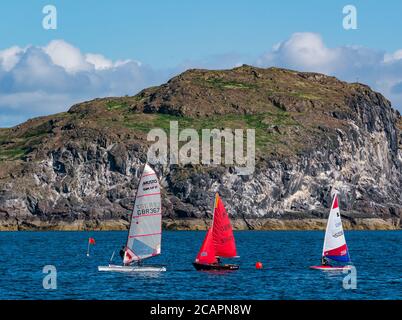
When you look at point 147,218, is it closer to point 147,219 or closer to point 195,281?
point 147,219

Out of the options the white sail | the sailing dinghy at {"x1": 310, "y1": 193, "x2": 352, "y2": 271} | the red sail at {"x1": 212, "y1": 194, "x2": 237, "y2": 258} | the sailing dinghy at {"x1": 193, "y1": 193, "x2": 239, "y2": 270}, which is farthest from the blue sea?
the white sail

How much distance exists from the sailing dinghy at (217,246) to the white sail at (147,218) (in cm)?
768

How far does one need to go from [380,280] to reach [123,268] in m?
24.9

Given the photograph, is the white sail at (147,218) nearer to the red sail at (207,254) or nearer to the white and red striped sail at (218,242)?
the red sail at (207,254)

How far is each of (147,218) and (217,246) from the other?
1063 centimetres

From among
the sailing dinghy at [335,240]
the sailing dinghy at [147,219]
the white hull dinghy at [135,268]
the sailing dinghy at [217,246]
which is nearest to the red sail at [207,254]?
the sailing dinghy at [217,246]

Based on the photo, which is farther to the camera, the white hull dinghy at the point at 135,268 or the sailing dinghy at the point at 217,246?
the sailing dinghy at the point at 217,246

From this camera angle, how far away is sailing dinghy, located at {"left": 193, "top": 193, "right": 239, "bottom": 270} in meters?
90.6

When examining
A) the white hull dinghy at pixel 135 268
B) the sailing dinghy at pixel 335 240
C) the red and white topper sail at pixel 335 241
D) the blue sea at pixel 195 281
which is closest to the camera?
the blue sea at pixel 195 281

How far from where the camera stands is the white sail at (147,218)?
83.5 metres
